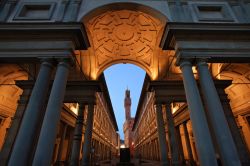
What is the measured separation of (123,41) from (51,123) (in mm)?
8801

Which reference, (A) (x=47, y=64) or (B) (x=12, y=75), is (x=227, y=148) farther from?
(B) (x=12, y=75)

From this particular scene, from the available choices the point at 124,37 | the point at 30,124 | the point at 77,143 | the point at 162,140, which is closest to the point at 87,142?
the point at 77,143

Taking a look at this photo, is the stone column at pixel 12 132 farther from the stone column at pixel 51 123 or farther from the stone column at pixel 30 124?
the stone column at pixel 51 123

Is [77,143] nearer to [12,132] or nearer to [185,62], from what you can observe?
[12,132]

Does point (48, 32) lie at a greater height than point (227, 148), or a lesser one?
greater

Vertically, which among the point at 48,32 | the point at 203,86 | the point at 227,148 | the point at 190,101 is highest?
the point at 48,32

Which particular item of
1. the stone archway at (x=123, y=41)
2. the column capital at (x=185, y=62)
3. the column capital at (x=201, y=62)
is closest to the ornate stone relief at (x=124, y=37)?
the stone archway at (x=123, y=41)

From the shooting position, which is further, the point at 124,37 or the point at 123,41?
the point at 123,41

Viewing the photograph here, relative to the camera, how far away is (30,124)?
6.62 m

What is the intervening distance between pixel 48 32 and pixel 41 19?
1392 mm

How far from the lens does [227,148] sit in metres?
6.32

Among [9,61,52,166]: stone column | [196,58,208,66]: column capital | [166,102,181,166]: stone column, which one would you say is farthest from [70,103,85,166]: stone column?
[196,58,208,66]: column capital

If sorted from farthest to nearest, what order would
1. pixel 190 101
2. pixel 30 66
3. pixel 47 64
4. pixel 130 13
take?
pixel 30 66, pixel 130 13, pixel 47 64, pixel 190 101

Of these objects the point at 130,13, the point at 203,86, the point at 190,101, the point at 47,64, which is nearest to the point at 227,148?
the point at 190,101
